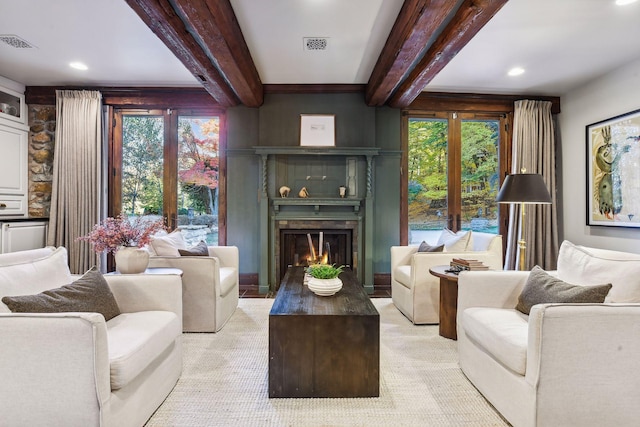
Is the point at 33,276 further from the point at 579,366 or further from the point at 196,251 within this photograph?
the point at 579,366

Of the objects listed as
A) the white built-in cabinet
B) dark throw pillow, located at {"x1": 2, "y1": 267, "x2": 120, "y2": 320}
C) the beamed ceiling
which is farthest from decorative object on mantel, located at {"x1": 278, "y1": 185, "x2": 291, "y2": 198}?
the white built-in cabinet

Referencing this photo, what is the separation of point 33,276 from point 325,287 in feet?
5.51

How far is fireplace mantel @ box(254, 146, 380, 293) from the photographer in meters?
4.41

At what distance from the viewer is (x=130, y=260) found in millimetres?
2518

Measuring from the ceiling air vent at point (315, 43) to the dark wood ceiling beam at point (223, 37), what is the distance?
0.60m

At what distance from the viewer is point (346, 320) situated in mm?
1951

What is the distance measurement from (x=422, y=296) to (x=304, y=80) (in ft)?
9.66

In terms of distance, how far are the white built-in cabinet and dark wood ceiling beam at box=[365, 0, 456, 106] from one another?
14.7ft

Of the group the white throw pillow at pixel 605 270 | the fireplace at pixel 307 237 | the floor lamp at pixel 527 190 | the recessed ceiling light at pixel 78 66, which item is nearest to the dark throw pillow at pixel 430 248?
the floor lamp at pixel 527 190

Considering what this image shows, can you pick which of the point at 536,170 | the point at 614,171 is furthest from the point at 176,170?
the point at 614,171

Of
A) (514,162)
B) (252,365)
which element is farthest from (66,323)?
(514,162)

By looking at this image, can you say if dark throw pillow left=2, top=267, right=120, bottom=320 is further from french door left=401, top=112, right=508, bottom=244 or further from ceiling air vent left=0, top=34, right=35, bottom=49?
french door left=401, top=112, right=508, bottom=244

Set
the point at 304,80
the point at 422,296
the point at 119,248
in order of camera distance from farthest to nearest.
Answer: the point at 304,80 < the point at 422,296 < the point at 119,248

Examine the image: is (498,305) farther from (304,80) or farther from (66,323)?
(304,80)
